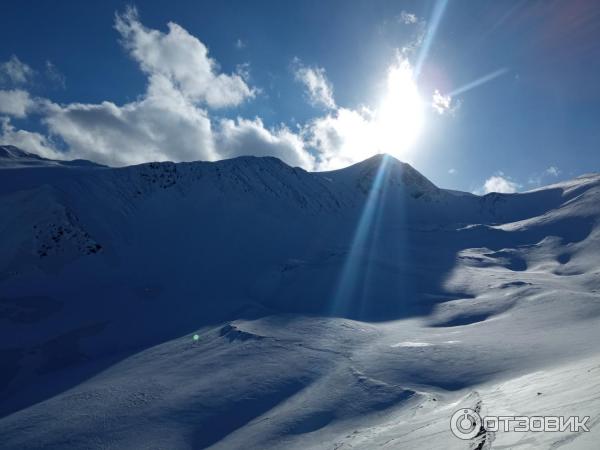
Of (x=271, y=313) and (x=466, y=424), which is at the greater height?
(x=271, y=313)

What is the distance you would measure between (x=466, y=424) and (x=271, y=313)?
4499 centimetres

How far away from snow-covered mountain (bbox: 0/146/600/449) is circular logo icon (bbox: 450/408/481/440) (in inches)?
17.3

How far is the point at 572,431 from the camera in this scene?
8.02 meters

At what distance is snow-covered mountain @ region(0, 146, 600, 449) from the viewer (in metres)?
23.3

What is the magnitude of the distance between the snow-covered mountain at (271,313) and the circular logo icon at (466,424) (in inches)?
17.3

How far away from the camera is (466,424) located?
1230cm

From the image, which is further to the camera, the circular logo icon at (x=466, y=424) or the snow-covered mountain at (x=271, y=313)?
the snow-covered mountain at (x=271, y=313)

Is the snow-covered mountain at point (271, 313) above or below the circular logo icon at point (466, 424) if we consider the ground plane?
above

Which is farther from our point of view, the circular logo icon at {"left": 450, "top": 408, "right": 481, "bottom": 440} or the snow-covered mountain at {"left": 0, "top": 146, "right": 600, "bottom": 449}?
the snow-covered mountain at {"left": 0, "top": 146, "right": 600, "bottom": 449}

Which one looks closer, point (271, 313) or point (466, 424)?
point (466, 424)

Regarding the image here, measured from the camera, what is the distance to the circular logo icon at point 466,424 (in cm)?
1112

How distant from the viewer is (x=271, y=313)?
183 feet

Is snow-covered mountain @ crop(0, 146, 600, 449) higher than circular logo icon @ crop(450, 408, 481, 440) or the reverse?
higher

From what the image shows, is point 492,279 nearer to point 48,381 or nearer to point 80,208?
point 48,381
